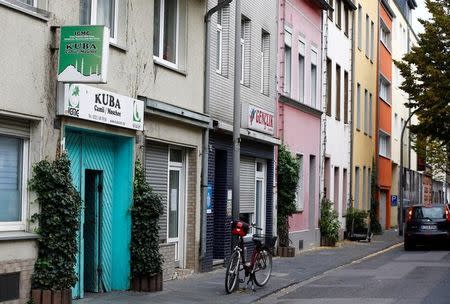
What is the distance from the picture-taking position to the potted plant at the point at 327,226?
2982 cm

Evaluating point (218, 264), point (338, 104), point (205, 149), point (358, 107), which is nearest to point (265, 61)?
point (205, 149)

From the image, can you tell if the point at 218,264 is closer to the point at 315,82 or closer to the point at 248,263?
the point at 248,263

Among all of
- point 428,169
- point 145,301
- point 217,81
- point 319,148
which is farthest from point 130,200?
point 428,169

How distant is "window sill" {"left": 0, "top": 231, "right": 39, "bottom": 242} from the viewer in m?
11.0

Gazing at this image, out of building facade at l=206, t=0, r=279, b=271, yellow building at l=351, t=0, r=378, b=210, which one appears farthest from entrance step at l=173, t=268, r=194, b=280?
yellow building at l=351, t=0, r=378, b=210

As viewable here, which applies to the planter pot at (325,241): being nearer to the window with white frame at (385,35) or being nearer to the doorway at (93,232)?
the doorway at (93,232)

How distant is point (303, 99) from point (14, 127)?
701 inches

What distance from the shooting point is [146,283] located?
14.6 meters

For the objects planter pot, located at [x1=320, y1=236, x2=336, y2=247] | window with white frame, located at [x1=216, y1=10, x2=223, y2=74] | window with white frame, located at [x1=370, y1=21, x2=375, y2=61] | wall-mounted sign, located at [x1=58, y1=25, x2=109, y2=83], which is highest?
window with white frame, located at [x1=370, y1=21, x2=375, y2=61]

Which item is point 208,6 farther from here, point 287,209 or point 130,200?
point 287,209

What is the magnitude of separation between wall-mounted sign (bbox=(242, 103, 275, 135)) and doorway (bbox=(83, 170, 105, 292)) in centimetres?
702

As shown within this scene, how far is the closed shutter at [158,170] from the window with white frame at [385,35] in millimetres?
33834

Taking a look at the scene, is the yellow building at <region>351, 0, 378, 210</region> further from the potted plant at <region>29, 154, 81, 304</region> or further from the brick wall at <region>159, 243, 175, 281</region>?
the potted plant at <region>29, 154, 81, 304</region>

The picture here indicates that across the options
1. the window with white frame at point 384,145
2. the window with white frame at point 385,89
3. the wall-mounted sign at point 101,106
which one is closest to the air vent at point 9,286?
the wall-mounted sign at point 101,106
